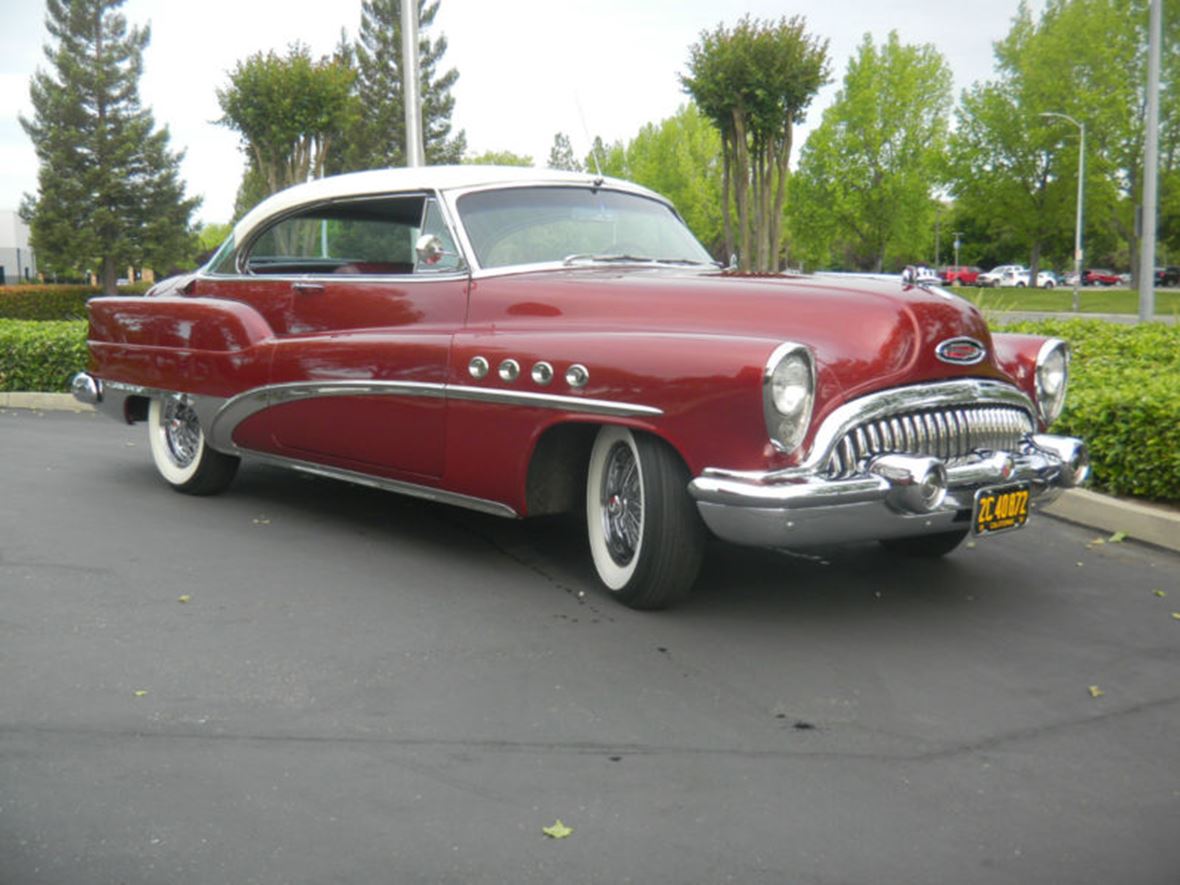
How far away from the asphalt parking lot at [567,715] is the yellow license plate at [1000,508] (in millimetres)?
401

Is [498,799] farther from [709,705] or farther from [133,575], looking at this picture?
[133,575]

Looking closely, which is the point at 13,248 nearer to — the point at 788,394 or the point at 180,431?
the point at 180,431

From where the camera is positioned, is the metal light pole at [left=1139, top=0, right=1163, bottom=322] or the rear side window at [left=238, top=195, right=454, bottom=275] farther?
the metal light pole at [left=1139, top=0, right=1163, bottom=322]

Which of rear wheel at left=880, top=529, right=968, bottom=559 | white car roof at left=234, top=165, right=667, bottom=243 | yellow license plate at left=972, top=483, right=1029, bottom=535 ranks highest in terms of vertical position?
white car roof at left=234, top=165, right=667, bottom=243

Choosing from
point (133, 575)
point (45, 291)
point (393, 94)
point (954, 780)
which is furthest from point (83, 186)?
point (954, 780)

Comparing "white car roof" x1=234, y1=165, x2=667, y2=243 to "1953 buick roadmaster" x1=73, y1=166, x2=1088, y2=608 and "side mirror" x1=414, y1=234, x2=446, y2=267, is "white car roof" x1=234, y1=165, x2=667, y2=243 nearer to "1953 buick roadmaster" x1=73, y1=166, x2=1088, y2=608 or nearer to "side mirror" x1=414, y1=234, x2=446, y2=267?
"1953 buick roadmaster" x1=73, y1=166, x2=1088, y2=608

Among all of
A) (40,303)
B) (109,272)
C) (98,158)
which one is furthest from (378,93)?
(40,303)

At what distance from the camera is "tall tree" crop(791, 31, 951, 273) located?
4944 centimetres

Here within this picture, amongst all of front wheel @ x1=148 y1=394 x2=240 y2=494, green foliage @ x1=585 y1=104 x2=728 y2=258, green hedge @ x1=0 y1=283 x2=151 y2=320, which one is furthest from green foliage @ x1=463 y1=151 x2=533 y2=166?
front wheel @ x1=148 y1=394 x2=240 y2=494

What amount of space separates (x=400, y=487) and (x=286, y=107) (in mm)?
21086

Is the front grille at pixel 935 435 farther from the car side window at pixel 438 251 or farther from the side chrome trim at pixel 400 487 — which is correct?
the car side window at pixel 438 251

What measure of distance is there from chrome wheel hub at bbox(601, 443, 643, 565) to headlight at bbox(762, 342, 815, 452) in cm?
71

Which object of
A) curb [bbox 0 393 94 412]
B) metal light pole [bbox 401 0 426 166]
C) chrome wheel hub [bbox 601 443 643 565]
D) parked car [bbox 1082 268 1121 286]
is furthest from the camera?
parked car [bbox 1082 268 1121 286]

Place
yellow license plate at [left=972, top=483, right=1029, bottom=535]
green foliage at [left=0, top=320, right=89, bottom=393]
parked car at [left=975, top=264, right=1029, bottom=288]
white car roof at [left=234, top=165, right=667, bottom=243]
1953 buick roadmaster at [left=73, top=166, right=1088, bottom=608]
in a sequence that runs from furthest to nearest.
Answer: parked car at [left=975, top=264, right=1029, bottom=288] → green foliage at [left=0, top=320, right=89, bottom=393] → white car roof at [left=234, top=165, right=667, bottom=243] → yellow license plate at [left=972, top=483, right=1029, bottom=535] → 1953 buick roadmaster at [left=73, top=166, right=1088, bottom=608]
